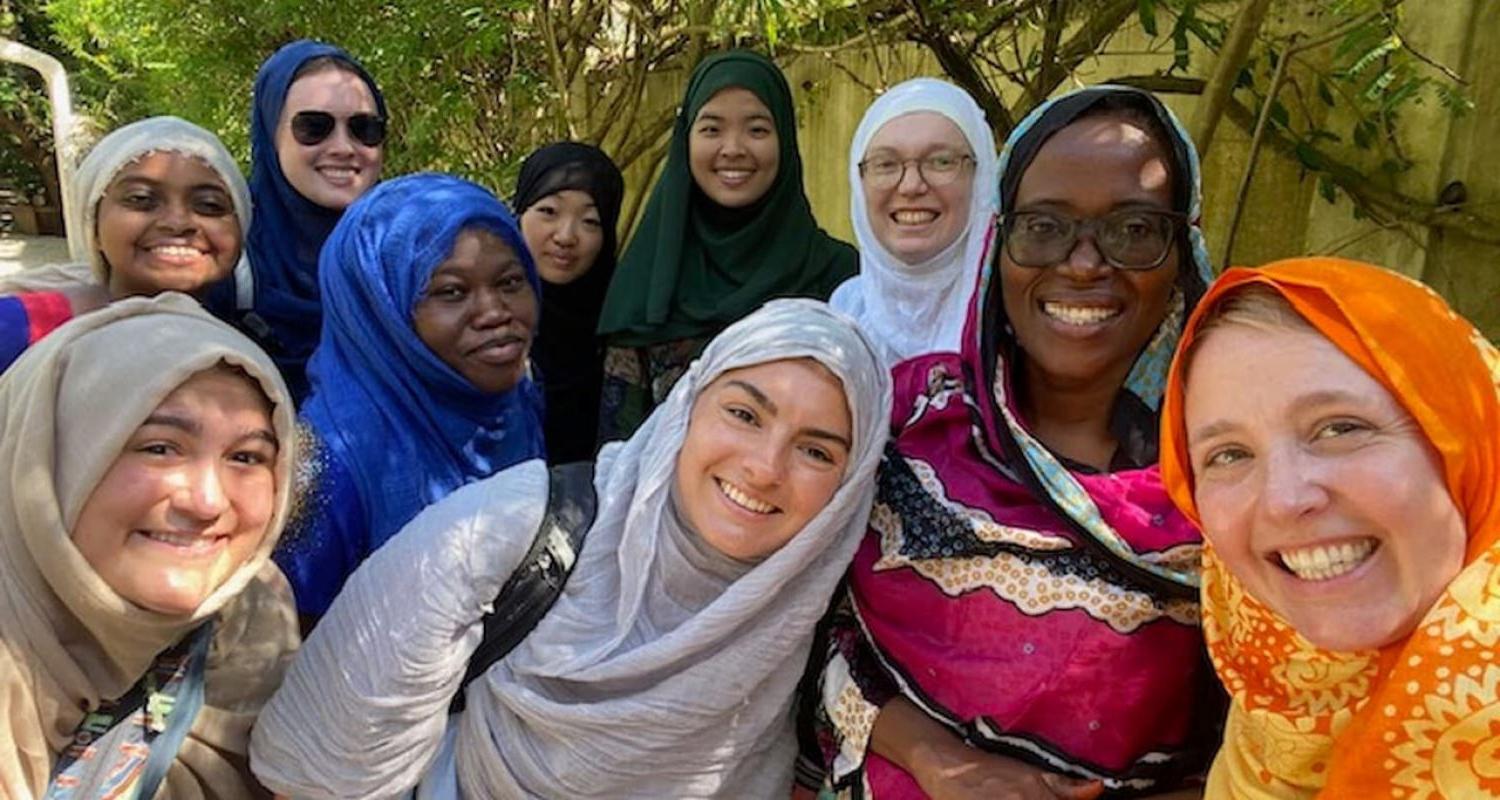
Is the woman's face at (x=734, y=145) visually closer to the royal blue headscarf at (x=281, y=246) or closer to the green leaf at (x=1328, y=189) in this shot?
the royal blue headscarf at (x=281, y=246)

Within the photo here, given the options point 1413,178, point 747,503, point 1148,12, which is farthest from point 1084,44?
point 747,503

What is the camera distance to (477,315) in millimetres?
2254

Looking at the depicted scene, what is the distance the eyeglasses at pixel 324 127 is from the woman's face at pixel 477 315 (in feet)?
2.98

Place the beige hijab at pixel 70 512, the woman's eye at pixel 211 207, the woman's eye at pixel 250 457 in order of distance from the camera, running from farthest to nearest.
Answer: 1. the woman's eye at pixel 211 207
2. the woman's eye at pixel 250 457
3. the beige hijab at pixel 70 512

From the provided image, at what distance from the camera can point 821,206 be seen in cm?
630

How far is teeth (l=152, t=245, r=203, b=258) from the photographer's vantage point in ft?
7.51

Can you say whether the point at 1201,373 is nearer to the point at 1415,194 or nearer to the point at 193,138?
the point at 193,138

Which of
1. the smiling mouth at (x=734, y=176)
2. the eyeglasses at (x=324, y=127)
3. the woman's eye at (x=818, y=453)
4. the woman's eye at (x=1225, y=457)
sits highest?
the eyeglasses at (x=324, y=127)

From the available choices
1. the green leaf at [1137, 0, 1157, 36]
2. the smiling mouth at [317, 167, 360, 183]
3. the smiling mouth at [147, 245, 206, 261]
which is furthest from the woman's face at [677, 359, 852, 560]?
the green leaf at [1137, 0, 1157, 36]

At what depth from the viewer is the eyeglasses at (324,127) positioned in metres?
2.89

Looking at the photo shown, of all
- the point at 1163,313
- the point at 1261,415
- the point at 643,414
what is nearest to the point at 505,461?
the point at 643,414

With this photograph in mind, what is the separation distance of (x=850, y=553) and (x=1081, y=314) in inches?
20.8

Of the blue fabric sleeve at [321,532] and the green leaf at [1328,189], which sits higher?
the green leaf at [1328,189]

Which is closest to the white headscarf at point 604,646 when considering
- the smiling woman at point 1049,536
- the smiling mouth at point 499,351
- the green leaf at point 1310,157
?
the smiling woman at point 1049,536
